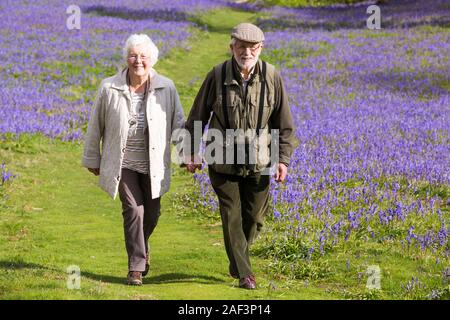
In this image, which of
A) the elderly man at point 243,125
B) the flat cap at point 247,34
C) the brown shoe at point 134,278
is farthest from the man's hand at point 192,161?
the flat cap at point 247,34

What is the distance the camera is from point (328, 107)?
19406 millimetres

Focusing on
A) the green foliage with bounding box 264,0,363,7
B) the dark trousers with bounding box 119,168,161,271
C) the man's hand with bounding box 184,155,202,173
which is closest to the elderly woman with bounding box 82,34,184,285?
the dark trousers with bounding box 119,168,161,271

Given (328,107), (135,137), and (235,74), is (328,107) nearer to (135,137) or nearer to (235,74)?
(135,137)

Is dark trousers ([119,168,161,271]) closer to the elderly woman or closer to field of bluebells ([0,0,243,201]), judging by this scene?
the elderly woman

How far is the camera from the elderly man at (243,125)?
7.70 metres

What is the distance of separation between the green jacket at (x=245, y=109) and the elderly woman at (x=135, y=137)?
33cm

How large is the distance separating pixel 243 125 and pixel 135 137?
108 centimetres

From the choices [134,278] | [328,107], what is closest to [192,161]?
[134,278]

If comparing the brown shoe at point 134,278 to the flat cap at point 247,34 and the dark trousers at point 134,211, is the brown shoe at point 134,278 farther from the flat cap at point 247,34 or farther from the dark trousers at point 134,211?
the flat cap at point 247,34

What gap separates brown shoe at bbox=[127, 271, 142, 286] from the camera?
8.13m

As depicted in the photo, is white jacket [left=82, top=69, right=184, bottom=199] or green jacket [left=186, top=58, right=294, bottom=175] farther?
white jacket [left=82, top=69, right=184, bottom=199]

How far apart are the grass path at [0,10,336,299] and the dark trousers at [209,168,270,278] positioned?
307mm
